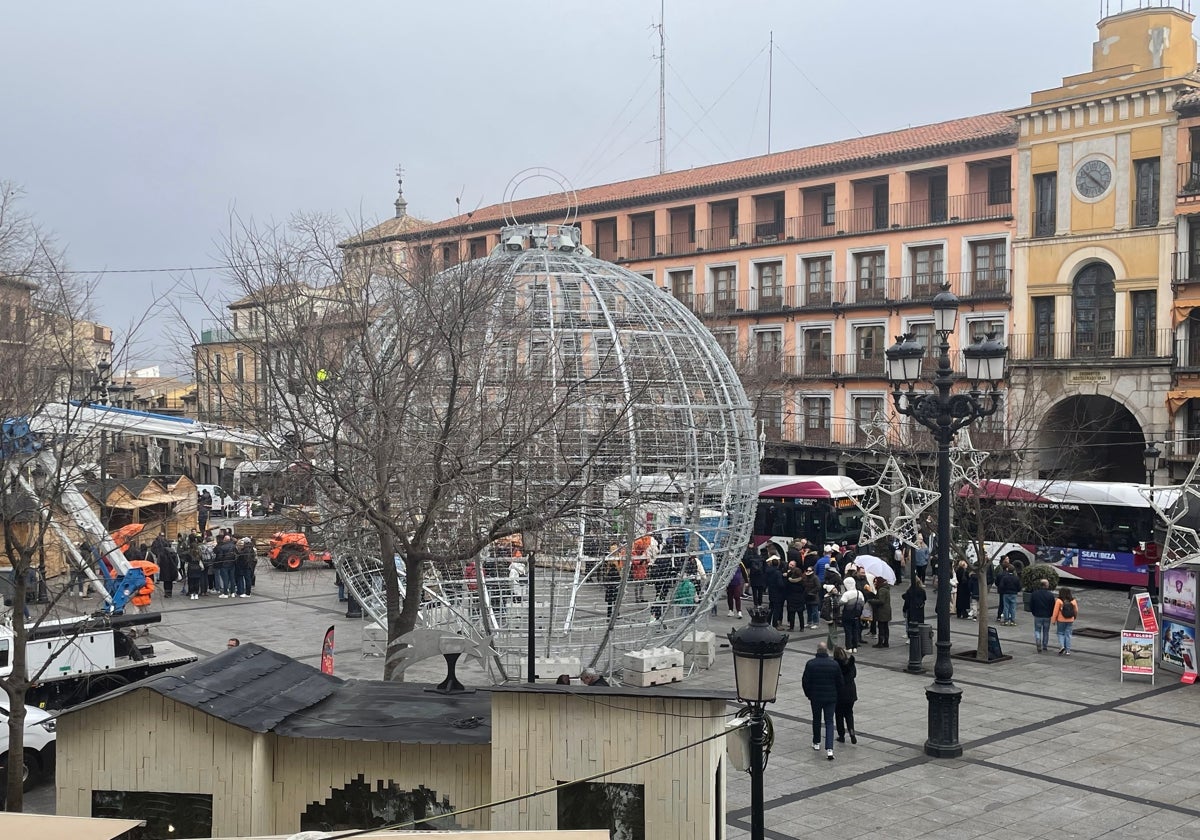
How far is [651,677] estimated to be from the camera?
16.9 m

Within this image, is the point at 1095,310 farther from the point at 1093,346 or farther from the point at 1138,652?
the point at 1138,652

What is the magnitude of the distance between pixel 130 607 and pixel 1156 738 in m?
20.3

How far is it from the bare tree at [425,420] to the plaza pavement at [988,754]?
4076 mm

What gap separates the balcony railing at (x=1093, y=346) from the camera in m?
A: 35.8

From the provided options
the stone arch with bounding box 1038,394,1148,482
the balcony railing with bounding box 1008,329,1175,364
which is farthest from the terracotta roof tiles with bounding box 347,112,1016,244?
the stone arch with bounding box 1038,394,1148,482

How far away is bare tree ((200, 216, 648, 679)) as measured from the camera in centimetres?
1135

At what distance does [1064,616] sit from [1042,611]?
0.37 metres

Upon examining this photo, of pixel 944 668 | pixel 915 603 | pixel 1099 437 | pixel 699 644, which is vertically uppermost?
pixel 1099 437

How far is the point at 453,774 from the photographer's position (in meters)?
8.05

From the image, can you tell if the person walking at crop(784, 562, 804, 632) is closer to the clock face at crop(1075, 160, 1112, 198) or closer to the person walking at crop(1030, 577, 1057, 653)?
the person walking at crop(1030, 577, 1057, 653)

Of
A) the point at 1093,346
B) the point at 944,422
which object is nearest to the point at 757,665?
the point at 944,422

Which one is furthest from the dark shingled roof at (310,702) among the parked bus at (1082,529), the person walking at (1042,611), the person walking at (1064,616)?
the parked bus at (1082,529)

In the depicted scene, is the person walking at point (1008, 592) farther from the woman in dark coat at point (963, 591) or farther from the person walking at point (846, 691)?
the person walking at point (846, 691)

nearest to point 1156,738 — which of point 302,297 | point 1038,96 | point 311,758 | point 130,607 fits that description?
point 311,758
